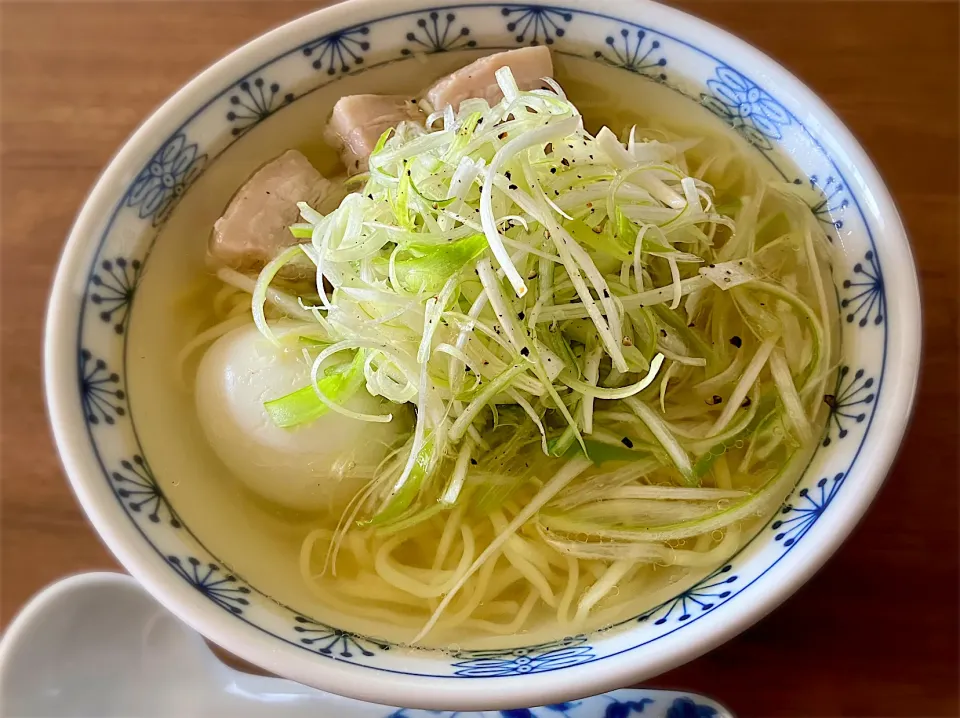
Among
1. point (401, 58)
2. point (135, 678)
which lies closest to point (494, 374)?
point (401, 58)

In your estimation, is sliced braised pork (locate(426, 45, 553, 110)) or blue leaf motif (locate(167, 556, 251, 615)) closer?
blue leaf motif (locate(167, 556, 251, 615))

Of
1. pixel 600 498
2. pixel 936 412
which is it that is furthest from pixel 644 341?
pixel 936 412

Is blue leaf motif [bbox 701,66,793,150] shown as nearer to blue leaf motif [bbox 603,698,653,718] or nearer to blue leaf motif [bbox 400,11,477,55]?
blue leaf motif [bbox 400,11,477,55]

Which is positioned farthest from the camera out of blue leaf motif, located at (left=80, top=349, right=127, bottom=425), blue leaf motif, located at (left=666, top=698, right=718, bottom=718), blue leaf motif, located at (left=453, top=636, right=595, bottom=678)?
blue leaf motif, located at (left=666, top=698, right=718, bottom=718)

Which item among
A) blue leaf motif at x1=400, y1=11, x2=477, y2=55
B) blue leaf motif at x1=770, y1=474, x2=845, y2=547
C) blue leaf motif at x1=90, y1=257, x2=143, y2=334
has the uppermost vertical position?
blue leaf motif at x1=400, y1=11, x2=477, y2=55

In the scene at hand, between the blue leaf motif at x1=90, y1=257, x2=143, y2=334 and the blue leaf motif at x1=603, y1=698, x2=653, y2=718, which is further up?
the blue leaf motif at x1=90, y1=257, x2=143, y2=334

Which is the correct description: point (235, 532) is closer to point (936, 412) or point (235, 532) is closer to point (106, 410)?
point (106, 410)

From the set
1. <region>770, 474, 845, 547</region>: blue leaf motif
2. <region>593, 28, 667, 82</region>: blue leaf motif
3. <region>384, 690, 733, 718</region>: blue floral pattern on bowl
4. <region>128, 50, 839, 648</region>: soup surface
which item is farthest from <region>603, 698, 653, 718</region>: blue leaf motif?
<region>593, 28, 667, 82</region>: blue leaf motif
